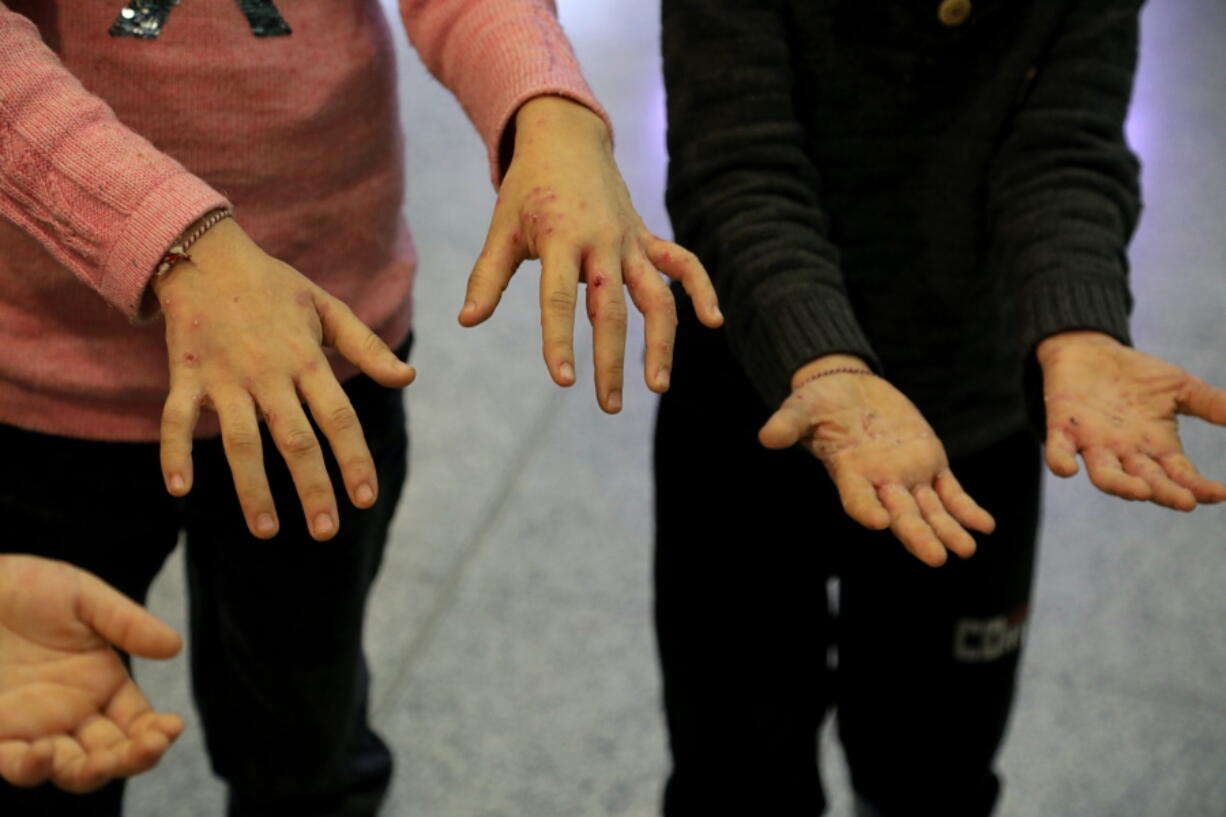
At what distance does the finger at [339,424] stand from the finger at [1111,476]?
0.35 metres

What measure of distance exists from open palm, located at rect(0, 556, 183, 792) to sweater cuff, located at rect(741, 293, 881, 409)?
0.32 metres

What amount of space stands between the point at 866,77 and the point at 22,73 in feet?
1.35

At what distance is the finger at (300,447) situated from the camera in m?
0.46

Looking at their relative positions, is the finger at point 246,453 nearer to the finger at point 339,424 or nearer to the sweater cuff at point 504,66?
the finger at point 339,424

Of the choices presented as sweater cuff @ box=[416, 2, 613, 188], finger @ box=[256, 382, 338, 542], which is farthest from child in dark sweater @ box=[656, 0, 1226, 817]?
finger @ box=[256, 382, 338, 542]

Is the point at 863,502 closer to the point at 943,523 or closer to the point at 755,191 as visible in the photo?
the point at 943,523

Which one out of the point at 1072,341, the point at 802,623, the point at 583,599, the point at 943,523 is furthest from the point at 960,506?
the point at 583,599

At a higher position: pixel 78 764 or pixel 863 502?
pixel 863 502

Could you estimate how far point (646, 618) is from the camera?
1332 mm

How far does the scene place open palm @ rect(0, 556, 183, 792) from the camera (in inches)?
20.0

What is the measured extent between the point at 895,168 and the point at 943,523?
0.72 ft

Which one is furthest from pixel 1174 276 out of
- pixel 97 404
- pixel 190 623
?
pixel 97 404

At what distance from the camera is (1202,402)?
614 mm

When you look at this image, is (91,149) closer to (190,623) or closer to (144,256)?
(144,256)
